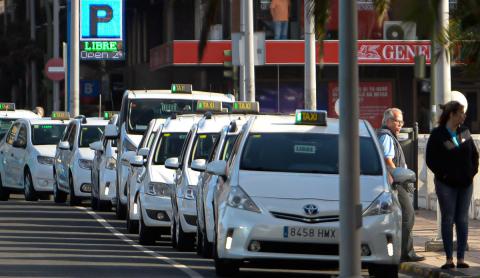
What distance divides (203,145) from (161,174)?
2.58 feet

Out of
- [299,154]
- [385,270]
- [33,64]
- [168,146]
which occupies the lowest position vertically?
[385,270]

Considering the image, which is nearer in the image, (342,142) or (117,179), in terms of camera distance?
(342,142)

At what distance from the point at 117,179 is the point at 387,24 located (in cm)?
2000

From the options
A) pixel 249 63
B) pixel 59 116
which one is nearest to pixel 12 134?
pixel 59 116

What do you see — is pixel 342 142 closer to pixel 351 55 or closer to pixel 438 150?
pixel 351 55

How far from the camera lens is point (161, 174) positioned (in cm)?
1981

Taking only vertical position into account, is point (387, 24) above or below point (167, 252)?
above

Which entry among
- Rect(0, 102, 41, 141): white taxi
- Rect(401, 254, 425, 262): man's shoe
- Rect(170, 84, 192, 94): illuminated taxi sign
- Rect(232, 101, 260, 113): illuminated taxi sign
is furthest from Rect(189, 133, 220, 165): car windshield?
Rect(0, 102, 41, 141): white taxi

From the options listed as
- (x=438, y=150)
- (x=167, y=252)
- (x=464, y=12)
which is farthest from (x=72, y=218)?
(x=464, y=12)

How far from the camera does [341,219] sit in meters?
11.2

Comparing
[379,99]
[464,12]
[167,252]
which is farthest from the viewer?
[379,99]

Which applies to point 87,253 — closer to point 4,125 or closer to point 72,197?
point 72,197

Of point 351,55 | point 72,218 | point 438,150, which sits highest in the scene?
point 351,55

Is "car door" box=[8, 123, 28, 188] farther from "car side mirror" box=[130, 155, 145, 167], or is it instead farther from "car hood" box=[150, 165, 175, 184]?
"car hood" box=[150, 165, 175, 184]
